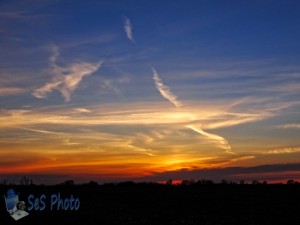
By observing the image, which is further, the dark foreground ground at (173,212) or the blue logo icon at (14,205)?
the dark foreground ground at (173,212)

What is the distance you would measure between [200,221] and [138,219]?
5.29 meters

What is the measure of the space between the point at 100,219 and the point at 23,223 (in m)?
6.80

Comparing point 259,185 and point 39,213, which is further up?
point 259,185

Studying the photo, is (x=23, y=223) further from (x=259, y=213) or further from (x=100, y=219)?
(x=259, y=213)

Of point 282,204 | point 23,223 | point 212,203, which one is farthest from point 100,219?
point 282,204

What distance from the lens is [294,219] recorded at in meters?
47.2

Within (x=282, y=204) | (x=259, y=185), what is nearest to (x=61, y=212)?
(x=282, y=204)

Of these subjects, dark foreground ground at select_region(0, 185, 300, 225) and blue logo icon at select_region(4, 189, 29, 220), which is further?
dark foreground ground at select_region(0, 185, 300, 225)

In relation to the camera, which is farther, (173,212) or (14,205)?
(173,212)

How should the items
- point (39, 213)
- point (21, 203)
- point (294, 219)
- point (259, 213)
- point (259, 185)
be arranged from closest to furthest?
point (21, 203) → point (39, 213) → point (294, 219) → point (259, 213) → point (259, 185)

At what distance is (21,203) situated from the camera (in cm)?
3475

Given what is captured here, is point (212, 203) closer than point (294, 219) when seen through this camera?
No

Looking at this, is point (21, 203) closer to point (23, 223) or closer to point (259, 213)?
point (23, 223)

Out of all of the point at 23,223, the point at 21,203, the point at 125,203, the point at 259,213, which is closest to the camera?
the point at 21,203
